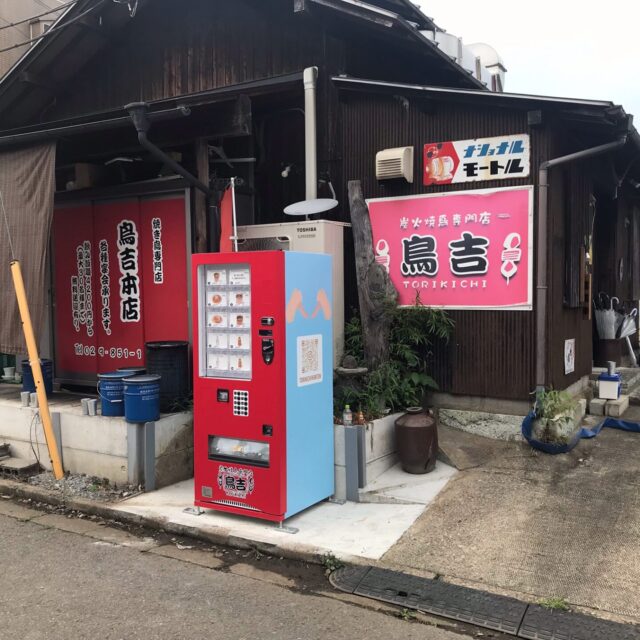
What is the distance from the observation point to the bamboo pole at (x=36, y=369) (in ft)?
25.2

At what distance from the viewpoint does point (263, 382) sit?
237 inches

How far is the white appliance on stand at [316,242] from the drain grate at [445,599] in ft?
11.7

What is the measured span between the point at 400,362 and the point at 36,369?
14.8 feet

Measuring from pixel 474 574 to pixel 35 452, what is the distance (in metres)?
5.89

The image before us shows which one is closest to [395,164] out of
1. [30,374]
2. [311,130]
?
[311,130]

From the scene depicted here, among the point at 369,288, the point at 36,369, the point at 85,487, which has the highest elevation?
the point at 369,288

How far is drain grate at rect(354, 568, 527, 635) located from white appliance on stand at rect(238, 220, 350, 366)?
356 centimetres

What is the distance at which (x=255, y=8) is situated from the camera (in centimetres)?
916

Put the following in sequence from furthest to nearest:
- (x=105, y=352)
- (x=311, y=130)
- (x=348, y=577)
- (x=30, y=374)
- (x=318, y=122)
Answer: (x=105, y=352) → (x=30, y=374) → (x=318, y=122) → (x=311, y=130) → (x=348, y=577)

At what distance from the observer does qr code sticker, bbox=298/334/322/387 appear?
6141 millimetres

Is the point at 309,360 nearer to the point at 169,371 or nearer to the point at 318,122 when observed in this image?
the point at 169,371

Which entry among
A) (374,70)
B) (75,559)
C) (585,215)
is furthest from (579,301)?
(75,559)

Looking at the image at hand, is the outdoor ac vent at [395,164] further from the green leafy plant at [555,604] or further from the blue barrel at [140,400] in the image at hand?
the green leafy plant at [555,604]

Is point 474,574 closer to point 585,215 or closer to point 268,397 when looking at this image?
point 268,397
